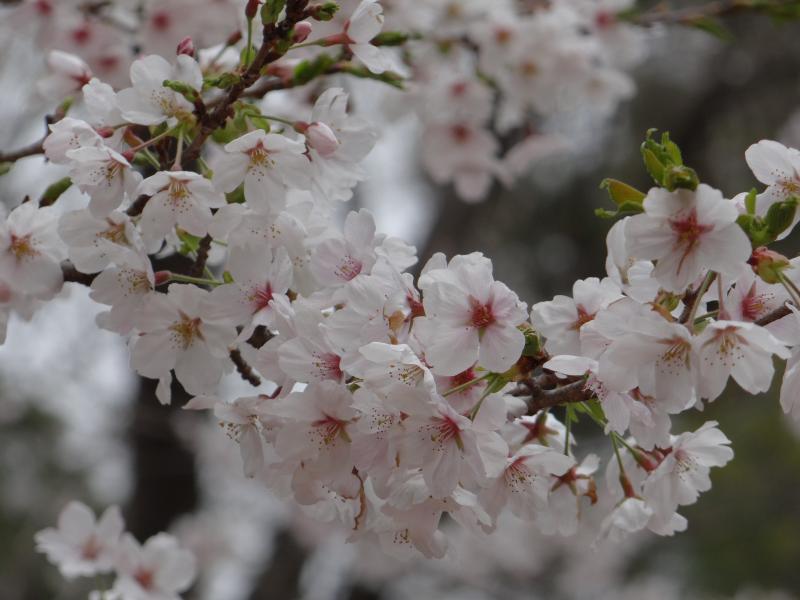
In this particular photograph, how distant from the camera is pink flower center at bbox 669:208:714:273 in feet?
3.29

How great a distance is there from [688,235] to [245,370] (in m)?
0.69

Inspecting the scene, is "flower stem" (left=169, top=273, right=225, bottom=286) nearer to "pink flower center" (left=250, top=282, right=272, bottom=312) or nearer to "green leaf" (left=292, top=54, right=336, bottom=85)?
"pink flower center" (left=250, top=282, right=272, bottom=312)

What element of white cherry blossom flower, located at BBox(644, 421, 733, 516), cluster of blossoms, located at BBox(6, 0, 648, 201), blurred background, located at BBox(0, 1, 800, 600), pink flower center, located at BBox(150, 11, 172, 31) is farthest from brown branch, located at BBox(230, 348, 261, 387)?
blurred background, located at BBox(0, 1, 800, 600)

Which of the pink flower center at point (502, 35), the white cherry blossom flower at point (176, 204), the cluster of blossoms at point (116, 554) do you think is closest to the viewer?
the white cherry blossom flower at point (176, 204)

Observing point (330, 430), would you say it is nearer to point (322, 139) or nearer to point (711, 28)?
point (322, 139)

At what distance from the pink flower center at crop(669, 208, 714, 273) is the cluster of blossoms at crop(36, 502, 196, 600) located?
1.28 metres

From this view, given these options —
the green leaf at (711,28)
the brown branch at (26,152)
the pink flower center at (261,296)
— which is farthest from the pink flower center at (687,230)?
the green leaf at (711,28)

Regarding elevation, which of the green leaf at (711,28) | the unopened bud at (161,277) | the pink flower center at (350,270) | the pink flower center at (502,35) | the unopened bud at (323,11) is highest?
the unopened bud at (323,11)

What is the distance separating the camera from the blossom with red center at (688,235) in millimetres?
999

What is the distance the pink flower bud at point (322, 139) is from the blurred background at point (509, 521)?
2.62 m

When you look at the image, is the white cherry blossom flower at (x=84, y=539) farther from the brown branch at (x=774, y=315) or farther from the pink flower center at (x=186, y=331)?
the brown branch at (x=774, y=315)

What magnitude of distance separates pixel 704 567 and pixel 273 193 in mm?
5431

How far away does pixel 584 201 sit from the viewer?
20.9ft

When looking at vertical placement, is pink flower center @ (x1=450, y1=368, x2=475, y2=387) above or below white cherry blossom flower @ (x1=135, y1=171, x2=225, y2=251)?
below
